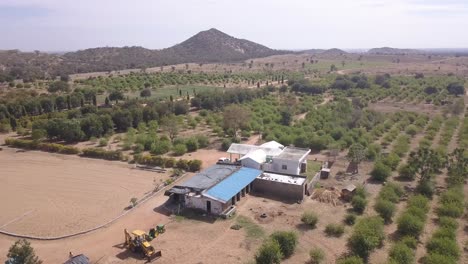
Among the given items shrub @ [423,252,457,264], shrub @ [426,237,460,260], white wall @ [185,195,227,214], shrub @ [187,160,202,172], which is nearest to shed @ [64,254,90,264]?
white wall @ [185,195,227,214]

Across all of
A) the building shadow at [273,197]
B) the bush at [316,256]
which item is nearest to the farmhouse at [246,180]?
the building shadow at [273,197]

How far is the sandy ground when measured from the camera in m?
25.0

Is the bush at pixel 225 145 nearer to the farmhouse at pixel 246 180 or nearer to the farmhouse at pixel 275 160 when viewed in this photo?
the farmhouse at pixel 246 180

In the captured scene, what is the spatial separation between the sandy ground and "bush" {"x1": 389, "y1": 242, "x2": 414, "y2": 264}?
58.1 ft

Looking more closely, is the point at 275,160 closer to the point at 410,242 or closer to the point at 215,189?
the point at 215,189

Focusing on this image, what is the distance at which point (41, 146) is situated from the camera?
41.9 metres

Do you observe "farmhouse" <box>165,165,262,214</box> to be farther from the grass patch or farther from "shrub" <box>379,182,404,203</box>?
"shrub" <box>379,182,404,203</box>

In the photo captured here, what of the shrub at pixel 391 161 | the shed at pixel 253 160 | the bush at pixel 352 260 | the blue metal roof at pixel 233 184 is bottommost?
the bush at pixel 352 260

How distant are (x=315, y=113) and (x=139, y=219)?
37.5 m

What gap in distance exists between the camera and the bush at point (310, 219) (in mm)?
24266

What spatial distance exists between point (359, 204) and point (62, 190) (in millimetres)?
23128

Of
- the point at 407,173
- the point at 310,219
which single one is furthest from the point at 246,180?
the point at 407,173

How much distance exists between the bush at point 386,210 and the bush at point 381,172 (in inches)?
267

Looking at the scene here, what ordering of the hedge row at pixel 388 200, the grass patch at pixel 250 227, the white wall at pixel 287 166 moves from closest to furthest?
the grass patch at pixel 250 227 → the hedge row at pixel 388 200 → the white wall at pixel 287 166
